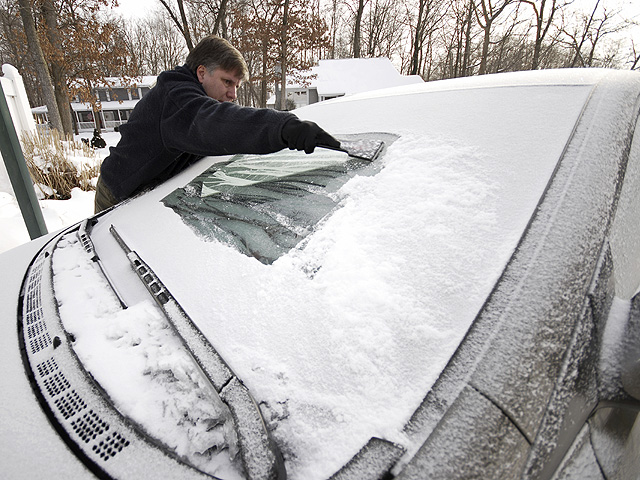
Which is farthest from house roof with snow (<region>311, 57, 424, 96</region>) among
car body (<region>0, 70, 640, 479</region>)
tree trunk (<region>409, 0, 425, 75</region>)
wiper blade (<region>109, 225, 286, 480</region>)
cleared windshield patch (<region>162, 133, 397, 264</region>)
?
wiper blade (<region>109, 225, 286, 480</region>)

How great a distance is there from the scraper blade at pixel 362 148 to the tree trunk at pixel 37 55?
12.1 m

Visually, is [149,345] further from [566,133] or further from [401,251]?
[566,133]

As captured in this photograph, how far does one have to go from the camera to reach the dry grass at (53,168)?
4.98 m

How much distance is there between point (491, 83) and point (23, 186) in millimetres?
3808

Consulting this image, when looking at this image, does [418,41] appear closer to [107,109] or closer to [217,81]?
[217,81]

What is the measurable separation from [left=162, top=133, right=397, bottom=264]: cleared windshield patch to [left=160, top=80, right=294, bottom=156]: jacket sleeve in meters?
0.11

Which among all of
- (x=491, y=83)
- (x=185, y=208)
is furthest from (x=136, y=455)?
(x=491, y=83)

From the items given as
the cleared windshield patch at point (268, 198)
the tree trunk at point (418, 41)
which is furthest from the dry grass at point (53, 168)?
the tree trunk at point (418, 41)

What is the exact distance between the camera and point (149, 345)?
746 mm

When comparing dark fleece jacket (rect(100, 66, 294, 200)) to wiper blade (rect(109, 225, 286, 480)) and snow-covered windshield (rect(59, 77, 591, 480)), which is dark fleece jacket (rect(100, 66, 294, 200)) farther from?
wiper blade (rect(109, 225, 286, 480))

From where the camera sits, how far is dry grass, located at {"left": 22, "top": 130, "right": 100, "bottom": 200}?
4984mm

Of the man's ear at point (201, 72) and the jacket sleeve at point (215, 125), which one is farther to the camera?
the man's ear at point (201, 72)

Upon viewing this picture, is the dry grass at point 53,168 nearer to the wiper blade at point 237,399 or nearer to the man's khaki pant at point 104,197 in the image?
the man's khaki pant at point 104,197

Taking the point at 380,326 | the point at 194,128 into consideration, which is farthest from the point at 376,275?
the point at 194,128
